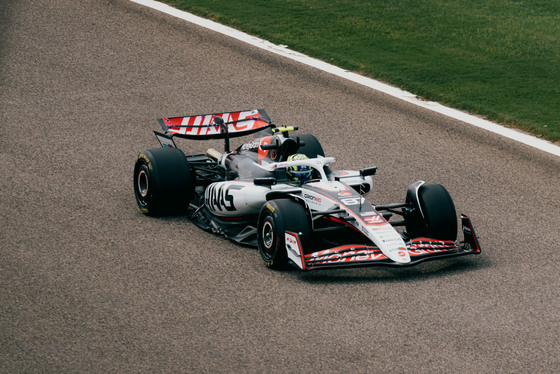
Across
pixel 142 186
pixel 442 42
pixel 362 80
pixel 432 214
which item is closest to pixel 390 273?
pixel 432 214

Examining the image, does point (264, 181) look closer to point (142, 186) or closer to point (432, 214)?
point (432, 214)

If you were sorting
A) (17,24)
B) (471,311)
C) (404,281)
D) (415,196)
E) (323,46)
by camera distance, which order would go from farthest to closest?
(17,24) → (323,46) → (415,196) → (404,281) → (471,311)

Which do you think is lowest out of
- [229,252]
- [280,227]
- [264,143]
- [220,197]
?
[229,252]

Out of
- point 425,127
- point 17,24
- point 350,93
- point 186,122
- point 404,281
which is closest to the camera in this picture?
point 404,281

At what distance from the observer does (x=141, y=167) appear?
11.0 meters

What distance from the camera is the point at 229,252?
9.94m

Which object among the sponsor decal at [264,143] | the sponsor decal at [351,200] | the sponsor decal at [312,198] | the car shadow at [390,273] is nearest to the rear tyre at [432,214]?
the car shadow at [390,273]

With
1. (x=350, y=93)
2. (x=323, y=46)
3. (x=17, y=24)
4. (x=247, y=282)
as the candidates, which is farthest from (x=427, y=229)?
(x=17, y=24)

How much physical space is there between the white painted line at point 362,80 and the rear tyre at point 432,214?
4.41m

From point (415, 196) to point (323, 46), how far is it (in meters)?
8.42

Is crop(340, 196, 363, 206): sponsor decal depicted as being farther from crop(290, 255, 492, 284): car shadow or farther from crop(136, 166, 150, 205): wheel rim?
crop(136, 166, 150, 205): wheel rim

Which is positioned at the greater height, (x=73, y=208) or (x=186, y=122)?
(x=186, y=122)

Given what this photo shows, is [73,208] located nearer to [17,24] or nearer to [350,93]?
[350,93]

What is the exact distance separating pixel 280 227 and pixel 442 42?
32.0 ft
